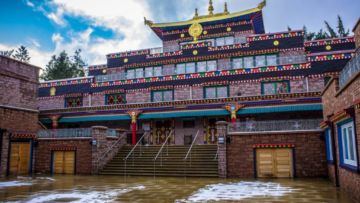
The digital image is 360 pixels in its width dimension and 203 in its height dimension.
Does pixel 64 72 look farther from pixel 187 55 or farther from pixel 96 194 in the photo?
pixel 96 194

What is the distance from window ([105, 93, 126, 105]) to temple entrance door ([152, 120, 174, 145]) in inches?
150

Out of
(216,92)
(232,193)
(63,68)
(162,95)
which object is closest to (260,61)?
(216,92)

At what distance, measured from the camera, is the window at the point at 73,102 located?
28.6 meters

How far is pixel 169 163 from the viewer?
18.3 metres

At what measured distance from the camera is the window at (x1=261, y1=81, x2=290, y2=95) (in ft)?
76.3

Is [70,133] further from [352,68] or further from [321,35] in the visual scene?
[321,35]

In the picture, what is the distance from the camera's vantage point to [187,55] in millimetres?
27328

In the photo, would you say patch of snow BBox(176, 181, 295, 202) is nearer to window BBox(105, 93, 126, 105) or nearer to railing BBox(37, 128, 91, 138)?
railing BBox(37, 128, 91, 138)

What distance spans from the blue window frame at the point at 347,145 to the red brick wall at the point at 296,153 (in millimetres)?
5174

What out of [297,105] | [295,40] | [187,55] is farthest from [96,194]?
[295,40]

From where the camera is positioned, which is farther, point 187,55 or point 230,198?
point 187,55

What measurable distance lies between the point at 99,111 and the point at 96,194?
15939mm

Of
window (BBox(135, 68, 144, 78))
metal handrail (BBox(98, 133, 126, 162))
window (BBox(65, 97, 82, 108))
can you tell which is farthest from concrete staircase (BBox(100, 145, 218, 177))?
window (BBox(65, 97, 82, 108))

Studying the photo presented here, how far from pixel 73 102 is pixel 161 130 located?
942cm
